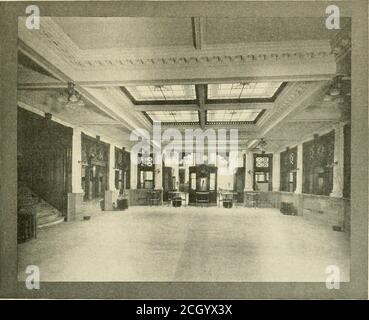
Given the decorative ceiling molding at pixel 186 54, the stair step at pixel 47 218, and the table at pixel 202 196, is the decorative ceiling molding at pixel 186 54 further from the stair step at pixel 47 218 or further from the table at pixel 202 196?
the table at pixel 202 196

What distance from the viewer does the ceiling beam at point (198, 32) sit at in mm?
4039

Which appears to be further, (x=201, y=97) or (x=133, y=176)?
(x=133, y=176)

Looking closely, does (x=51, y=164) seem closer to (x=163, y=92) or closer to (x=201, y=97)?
(x=163, y=92)

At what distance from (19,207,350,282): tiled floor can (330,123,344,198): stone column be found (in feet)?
3.73

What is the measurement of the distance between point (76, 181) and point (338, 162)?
7.49 meters

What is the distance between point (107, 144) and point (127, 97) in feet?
18.1

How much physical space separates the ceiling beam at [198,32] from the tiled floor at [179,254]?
10.5 feet

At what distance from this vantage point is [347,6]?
381cm

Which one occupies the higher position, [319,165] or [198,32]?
[198,32]

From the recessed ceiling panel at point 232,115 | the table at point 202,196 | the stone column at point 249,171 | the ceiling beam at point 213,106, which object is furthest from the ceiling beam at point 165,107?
the stone column at point 249,171

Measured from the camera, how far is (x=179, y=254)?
5402 millimetres

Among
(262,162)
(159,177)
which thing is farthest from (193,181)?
(262,162)

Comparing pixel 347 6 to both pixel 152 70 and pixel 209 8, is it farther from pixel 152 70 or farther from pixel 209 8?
pixel 152 70

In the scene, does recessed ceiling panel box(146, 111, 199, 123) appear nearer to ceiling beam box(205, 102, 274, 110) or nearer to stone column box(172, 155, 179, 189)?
ceiling beam box(205, 102, 274, 110)
